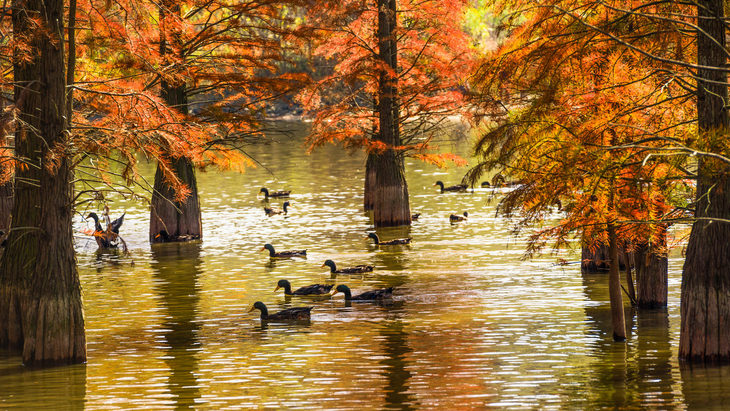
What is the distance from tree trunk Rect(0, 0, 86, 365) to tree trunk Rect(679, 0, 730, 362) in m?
10.1

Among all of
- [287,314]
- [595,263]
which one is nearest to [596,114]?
[287,314]

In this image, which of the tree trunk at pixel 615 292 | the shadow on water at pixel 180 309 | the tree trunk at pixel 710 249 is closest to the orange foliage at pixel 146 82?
the shadow on water at pixel 180 309

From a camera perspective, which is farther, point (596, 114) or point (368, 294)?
point (368, 294)

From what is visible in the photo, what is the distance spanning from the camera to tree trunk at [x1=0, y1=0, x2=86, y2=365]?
56.3 feet

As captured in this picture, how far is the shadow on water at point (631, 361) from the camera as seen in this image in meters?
15.1

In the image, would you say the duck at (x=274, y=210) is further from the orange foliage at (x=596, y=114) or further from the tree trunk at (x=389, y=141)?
the orange foliage at (x=596, y=114)

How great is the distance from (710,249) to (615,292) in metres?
2.72

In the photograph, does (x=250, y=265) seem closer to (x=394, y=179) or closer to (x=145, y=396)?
(x=394, y=179)

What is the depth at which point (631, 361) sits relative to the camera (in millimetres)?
17406

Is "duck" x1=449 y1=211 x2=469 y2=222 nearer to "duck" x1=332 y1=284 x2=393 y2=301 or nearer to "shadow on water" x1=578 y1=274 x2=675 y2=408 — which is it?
"duck" x1=332 y1=284 x2=393 y2=301

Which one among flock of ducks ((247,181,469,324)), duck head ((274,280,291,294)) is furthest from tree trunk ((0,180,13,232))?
duck head ((274,280,291,294))

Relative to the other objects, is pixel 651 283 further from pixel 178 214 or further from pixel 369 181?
pixel 369 181

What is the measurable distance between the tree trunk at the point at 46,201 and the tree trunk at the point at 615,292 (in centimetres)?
931

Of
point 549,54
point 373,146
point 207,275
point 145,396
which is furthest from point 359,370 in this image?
point 373,146
